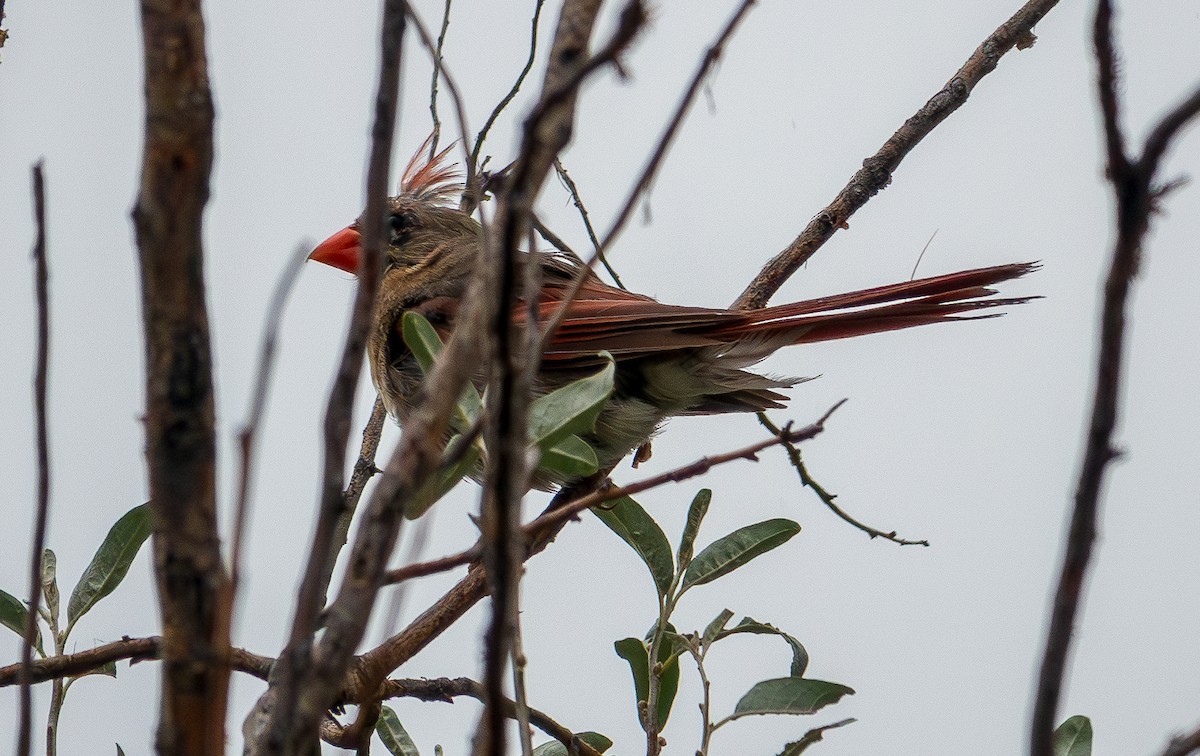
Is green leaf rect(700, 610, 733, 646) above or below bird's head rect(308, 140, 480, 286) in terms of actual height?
below

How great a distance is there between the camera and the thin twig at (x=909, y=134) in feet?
9.08

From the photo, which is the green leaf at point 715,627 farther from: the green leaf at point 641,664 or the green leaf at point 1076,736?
the green leaf at point 1076,736

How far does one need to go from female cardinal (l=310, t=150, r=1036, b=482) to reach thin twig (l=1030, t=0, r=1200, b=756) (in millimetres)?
1636

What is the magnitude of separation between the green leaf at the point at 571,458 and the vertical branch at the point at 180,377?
2.49 feet

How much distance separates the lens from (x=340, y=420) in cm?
80

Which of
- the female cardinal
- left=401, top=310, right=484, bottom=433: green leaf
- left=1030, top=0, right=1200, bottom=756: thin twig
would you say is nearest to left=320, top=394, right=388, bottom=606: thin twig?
the female cardinal

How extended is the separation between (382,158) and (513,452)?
0.22 meters

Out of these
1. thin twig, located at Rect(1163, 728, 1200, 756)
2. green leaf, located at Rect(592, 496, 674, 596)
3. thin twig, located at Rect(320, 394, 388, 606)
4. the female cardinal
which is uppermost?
the female cardinal

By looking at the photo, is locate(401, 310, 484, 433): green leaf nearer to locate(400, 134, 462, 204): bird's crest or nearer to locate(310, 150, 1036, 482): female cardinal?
locate(310, 150, 1036, 482): female cardinal

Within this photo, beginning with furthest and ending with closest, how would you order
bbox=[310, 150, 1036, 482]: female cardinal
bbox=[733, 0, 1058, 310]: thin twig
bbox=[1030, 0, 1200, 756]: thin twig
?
bbox=[733, 0, 1058, 310]: thin twig < bbox=[310, 150, 1036, 482]: female cardinal < bbox=[1030, 0, 1200, 756]: thin twig

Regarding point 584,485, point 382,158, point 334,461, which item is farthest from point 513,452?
point 584,485

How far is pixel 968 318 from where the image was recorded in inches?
96.3

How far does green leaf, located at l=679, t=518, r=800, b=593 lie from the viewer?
76.9 inches

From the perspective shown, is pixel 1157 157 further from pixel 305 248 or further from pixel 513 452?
pixel 305 248
